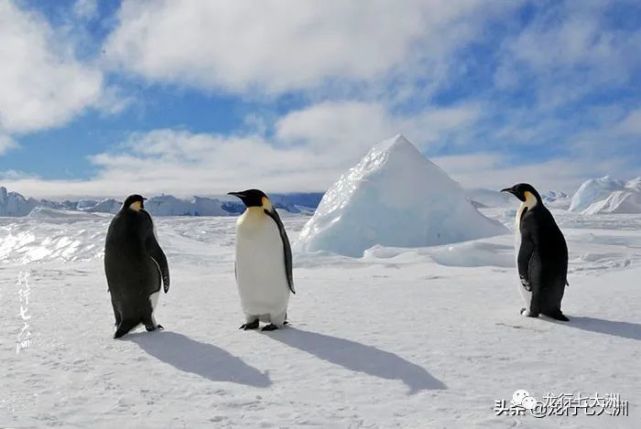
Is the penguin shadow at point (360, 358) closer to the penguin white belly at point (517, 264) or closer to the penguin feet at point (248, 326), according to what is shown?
the penguin feet at point (248, 326)

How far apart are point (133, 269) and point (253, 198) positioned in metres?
1.18

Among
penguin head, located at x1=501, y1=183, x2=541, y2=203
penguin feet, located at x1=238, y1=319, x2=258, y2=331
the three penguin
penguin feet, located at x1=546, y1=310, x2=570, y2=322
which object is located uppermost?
penguin head, located at x1=501, y1=183, x2=541, y2=203

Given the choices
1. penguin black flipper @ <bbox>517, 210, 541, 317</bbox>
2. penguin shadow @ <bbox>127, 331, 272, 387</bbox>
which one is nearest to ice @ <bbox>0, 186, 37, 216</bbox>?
penguin shadow @ <bbox>127, 331, 272, 387</bbox>

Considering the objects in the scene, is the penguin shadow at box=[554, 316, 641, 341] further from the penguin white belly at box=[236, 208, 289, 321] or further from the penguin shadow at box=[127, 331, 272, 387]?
the penguin shadow at box=[127, 331, 272, 387]

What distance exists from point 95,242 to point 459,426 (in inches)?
636

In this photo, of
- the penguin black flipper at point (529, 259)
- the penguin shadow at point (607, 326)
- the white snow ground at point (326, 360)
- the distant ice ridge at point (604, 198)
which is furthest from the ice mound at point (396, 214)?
the distant ice ridge at point (604, 198)

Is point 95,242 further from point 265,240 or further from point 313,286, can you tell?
point 265,240

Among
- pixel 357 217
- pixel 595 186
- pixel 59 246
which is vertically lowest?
pixel 59 246

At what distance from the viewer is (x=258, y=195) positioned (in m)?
4.77

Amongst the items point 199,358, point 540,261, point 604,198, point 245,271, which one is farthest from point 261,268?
point 604,198

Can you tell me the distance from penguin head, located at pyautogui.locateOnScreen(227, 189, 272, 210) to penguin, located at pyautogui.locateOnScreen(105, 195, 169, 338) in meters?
0.85

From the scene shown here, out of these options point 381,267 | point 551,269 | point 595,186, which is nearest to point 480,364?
point 551,269

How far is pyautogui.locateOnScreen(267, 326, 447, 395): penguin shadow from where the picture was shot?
3113mm

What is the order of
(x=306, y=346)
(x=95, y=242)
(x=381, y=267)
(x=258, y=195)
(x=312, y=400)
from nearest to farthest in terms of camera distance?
(x=312, y=400) < (x=306, y=346) < (x=258, y=195) < (x=381, y=267) < (x=95, y=242)
